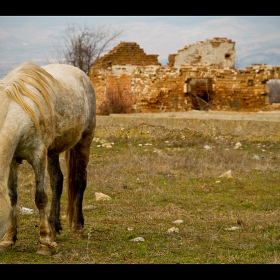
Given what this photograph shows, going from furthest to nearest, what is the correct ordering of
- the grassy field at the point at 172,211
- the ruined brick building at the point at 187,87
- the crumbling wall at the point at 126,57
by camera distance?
the crumbling wall at the point at 126,57, the ruined brick building at the point at 187,87, the grassy field at the point at 172,211

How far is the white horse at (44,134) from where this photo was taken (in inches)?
207

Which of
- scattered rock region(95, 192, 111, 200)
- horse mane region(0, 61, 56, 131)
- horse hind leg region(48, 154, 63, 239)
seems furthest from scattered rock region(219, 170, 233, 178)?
horse mane region(0, 61, 56, 131)

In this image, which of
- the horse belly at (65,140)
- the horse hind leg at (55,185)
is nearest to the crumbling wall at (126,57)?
the horse hind leg at (55,185)

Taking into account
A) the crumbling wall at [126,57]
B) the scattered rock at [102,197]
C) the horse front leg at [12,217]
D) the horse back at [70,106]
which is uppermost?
the horse back at [70,106]

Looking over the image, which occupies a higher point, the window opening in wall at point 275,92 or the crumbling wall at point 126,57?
the crumbling wall at point 126,57

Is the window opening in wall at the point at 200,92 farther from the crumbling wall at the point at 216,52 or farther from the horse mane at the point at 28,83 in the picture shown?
the horse mane at the point at 28,83

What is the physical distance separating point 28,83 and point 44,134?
484 millimetres

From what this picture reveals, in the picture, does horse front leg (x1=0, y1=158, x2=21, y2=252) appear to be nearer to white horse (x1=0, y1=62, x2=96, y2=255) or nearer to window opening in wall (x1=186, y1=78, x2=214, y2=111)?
white horse (x1=0, y1=62, x2=96, y2=255)

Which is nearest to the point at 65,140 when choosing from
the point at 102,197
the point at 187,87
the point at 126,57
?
the point at 102,197

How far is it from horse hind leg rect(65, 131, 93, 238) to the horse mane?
4.24 ft

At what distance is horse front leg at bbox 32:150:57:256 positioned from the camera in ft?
18.6

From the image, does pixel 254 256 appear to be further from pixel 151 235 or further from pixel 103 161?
pixel 103 161

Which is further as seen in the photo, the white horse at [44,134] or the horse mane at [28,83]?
the horse mane at [28,83]
